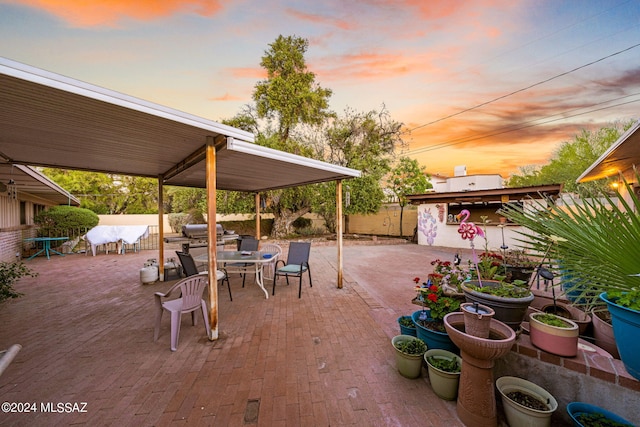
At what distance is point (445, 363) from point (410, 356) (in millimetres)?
276

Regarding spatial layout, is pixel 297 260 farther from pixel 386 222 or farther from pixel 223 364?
pixel 386 222

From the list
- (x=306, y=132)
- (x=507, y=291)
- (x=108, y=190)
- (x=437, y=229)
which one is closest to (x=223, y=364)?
(x=507, y=291)

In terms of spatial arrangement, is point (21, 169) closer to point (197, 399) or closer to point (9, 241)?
point (9, 241)

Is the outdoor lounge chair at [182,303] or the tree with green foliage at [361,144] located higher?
the tree with green foliage at [361,144]

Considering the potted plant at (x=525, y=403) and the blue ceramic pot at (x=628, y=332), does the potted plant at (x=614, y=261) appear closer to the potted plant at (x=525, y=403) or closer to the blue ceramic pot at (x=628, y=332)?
the blue ceramic pot at (x=628, y=332)

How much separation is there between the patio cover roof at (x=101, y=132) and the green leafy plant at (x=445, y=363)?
112 inches

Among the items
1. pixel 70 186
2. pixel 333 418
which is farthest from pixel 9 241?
pixel 70 186

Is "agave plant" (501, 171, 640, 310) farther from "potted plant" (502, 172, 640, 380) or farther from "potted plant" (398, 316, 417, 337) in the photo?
"potted plant" (398, 316, 417, 337)

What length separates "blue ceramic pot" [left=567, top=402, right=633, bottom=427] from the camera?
136 cm

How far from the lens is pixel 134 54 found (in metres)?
6.42

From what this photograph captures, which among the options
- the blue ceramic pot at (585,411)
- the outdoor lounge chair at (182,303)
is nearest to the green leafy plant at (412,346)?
the blue ceramic pot at (585,411)

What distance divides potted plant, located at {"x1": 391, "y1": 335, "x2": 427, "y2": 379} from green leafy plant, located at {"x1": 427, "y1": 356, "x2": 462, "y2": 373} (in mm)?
105

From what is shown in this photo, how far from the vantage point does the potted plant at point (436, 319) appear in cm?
215

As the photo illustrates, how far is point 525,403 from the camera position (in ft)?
5.17
